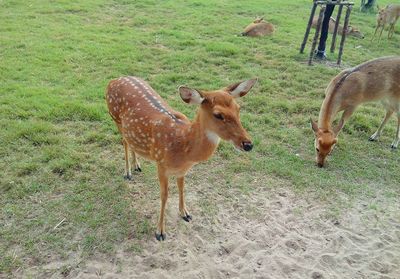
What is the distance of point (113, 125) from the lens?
6113mm

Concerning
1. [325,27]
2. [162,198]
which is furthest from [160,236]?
[325,27]

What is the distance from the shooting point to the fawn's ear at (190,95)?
325 centimetres

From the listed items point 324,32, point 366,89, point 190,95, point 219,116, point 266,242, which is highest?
point 190,95

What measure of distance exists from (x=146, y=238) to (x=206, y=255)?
675 mm

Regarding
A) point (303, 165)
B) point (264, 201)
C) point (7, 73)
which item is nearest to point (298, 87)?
point (303, 165)

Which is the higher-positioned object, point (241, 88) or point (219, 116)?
point (241, 88)

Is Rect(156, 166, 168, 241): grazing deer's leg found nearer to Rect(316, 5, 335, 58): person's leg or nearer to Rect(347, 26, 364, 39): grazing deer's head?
Rect(316, 5, 335, 58): person's leg

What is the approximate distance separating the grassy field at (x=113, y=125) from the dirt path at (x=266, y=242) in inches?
9.6

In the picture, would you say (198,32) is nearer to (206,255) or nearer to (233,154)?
(233,154)

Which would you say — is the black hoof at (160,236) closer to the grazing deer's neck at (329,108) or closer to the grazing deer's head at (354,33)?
the grazing deer's neck at (329,108)

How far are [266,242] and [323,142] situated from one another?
2.01m

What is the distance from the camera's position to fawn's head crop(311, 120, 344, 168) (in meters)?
5.48

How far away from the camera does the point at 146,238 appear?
410 cm

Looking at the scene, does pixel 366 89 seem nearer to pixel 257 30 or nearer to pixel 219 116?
pixel 219 116
